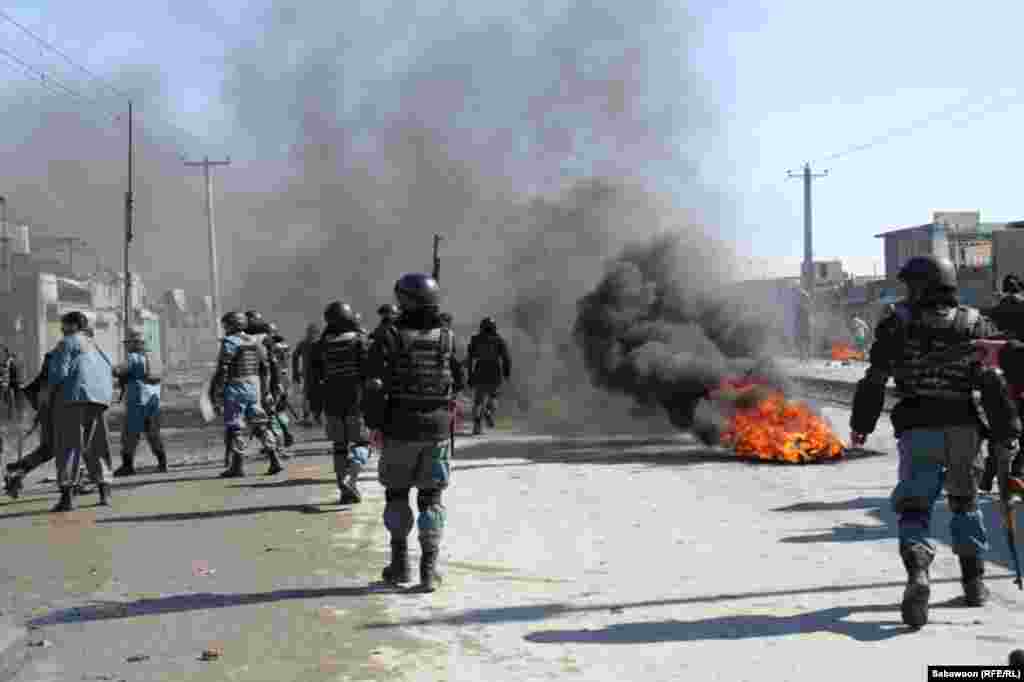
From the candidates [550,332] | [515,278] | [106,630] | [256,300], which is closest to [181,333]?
[256,300]

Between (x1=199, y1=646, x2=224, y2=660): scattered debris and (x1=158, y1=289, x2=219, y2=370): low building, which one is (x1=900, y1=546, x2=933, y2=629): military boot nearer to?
(x1=199, y1=646, x2=224, y2=660): scattered debris

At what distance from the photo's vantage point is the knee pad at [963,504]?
20.9ft

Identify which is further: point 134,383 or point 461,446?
point 461,446

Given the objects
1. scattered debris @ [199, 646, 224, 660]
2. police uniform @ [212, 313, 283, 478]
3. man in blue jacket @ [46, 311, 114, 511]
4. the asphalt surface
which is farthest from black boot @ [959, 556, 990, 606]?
police uniform @ [212, 313, 283, 478]

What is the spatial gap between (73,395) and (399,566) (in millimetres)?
5054

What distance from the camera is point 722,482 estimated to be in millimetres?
12234

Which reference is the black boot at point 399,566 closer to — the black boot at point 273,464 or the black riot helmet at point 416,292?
the black riot helmet at point 416,292

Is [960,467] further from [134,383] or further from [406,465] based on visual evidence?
[134,383]

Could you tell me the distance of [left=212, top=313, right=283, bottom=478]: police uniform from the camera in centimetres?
1334

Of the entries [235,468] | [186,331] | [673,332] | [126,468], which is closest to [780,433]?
[673,332]

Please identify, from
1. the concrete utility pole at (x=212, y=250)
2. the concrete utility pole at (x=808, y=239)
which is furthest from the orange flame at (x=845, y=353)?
the concrete utility pole at (x=212, y=250)

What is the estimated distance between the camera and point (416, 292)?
746cm

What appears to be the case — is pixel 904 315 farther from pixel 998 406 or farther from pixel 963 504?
pixel 963 504

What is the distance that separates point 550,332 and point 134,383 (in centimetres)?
1412
